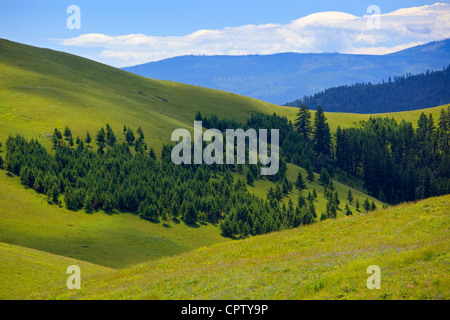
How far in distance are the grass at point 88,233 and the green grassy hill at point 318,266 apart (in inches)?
997

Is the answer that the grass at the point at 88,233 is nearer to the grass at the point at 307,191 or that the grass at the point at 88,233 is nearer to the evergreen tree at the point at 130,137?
the grass at the point at 307,191

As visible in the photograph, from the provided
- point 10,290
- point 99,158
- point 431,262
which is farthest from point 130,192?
point 431,262

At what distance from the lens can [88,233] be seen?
6181 centimetres

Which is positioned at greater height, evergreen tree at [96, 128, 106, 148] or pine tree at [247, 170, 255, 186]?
evergreen tree at [96, 128, 106, 148]

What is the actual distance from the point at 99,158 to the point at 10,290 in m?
65.1

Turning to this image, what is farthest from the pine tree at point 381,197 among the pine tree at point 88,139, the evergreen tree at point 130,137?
the pine tree at point 88,139

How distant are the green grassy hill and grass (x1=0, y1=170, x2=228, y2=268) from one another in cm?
2533

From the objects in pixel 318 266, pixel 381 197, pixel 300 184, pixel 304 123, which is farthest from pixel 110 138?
pixel 304 123

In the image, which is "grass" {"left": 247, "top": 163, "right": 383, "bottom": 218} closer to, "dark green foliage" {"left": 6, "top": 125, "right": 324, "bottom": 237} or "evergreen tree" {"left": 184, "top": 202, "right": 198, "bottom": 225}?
"dark green foliage" {"left": 6, "top": 125, "right": 324, "bottom": 237}

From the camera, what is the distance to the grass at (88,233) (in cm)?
5338

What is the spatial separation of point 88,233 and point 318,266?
47.2 meters

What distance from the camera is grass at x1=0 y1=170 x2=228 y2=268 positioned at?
175 ft

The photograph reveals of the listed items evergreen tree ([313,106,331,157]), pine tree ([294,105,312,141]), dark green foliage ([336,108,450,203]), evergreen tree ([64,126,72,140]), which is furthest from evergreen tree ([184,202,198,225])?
pine tree ([294,105,312,141])

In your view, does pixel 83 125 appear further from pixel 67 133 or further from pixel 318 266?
pixel 318 266
